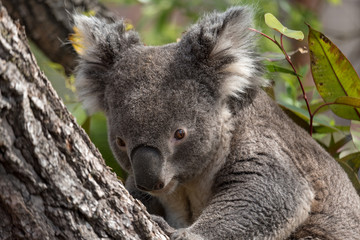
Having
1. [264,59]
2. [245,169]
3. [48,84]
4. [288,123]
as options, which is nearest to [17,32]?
[48,84]

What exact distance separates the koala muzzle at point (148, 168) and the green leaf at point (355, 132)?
4.09ft

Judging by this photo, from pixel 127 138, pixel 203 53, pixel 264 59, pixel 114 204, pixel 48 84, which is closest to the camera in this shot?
pixel 48 84

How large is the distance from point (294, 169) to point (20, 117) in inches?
62.5

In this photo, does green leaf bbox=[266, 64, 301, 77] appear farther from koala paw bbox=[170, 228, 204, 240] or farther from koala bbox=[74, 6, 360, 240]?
koala paw bbox=[170, 228, 204, 240]

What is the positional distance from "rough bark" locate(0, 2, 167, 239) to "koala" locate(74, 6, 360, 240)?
42 centimetres

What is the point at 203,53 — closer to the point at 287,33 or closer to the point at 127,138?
the point at 287,33

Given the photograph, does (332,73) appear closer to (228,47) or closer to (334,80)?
(334,80)

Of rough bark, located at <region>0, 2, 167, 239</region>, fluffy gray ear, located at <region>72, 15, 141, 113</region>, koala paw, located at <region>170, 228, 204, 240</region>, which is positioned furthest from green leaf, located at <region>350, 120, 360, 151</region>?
rough bark, located at <region>0, 2, 167, 239</region>

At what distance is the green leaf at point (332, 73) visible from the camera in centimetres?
279

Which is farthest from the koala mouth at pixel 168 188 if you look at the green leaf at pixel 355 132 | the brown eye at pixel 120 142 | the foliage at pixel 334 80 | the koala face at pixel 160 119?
the green leaf at pixel 355 132

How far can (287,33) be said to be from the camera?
2.59 m

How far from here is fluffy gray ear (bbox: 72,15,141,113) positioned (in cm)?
279

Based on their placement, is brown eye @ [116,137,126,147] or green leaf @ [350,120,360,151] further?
green leaf @ [350,120,360,151]

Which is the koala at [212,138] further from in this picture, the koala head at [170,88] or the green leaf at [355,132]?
the green leaf at [355,132]
